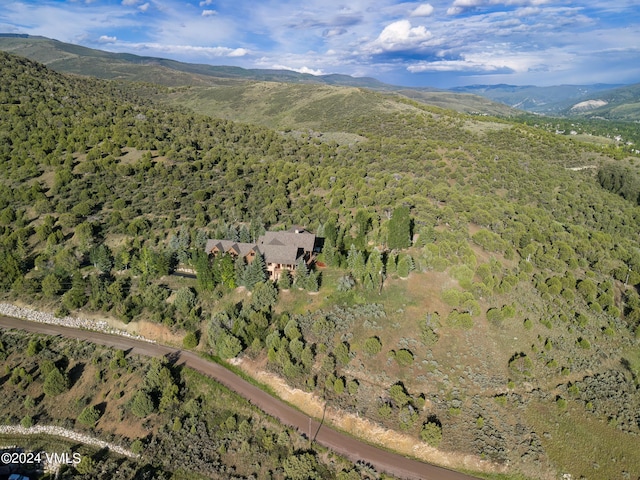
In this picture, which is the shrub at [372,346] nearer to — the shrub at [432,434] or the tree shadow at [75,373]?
the shrub at [432,434]

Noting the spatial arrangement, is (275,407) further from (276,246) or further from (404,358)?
(276,246)

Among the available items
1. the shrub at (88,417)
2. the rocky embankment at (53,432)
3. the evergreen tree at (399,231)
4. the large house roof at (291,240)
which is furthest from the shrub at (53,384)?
the evergreen tree at (399,231)

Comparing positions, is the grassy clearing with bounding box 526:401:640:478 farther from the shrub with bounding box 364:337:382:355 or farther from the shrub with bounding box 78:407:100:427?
the shrub with bounding box 78:407:100:427

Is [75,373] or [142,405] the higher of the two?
[142,405]

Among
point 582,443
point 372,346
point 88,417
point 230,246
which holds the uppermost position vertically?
point 230,246

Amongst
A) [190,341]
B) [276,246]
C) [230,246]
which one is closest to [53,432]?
[190,341]

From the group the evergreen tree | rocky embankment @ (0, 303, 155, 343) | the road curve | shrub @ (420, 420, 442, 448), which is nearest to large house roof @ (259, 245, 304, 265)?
the evergreen tree
